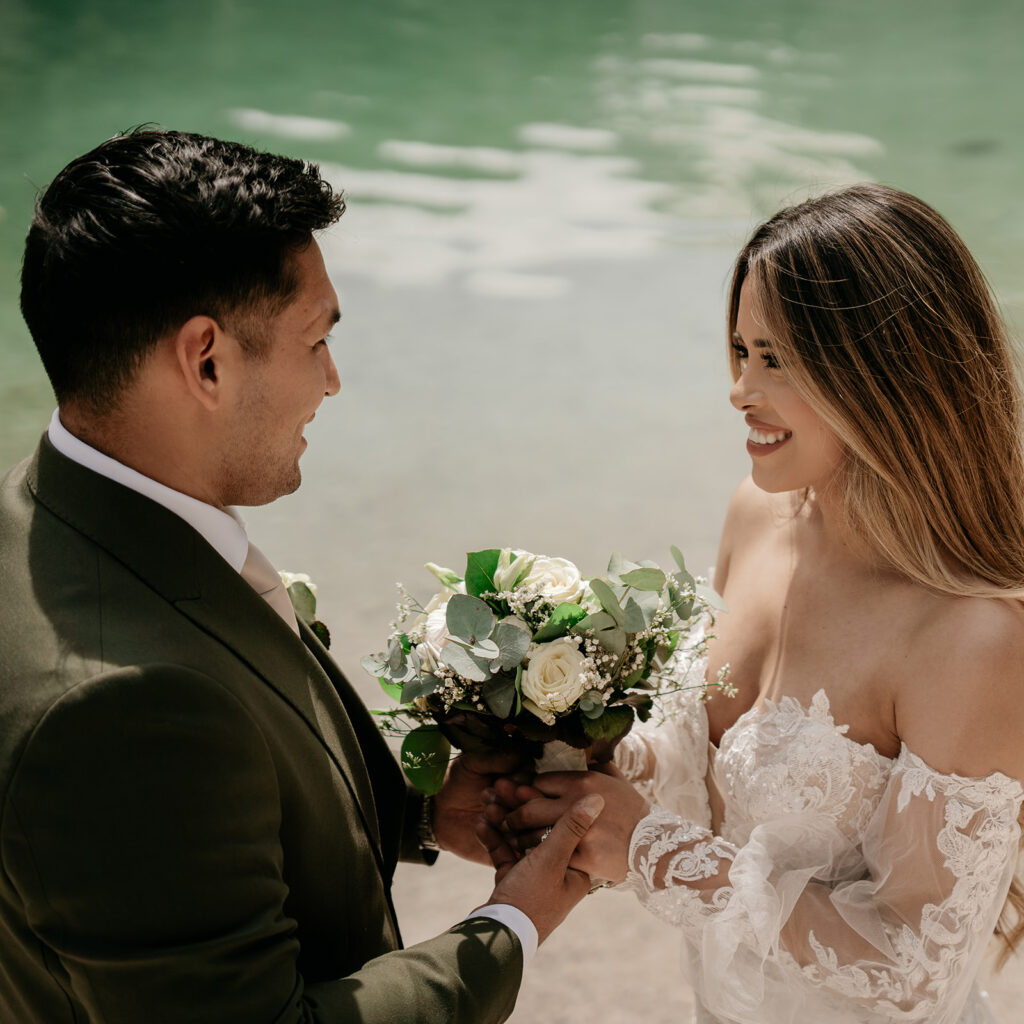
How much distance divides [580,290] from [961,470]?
6.68 meters

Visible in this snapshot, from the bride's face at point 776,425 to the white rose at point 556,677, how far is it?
606 mm

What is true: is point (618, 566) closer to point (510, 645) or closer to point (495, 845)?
point (510, 645)

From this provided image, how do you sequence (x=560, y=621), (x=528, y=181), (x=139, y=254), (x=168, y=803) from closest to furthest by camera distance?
(x=168, y=803), (x=139, y=254), (x=560, y=621), (x=528, y=181)

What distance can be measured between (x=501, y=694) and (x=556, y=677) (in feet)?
0.35

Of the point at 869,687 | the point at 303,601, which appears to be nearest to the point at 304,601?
the point at 303,601

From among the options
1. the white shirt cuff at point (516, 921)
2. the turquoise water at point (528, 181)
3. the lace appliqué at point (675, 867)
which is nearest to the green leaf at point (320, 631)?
the white shirt cuff at point (516, 921)

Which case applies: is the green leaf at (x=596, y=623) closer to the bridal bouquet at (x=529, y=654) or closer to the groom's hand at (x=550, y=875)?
the bridal bouquet at (x=529, y=654)

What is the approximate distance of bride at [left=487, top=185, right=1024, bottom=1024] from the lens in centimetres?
182

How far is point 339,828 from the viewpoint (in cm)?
160

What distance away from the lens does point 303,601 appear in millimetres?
2014

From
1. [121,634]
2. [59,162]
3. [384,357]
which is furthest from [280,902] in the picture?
[59,162]

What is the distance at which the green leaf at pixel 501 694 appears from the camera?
70.9 inches

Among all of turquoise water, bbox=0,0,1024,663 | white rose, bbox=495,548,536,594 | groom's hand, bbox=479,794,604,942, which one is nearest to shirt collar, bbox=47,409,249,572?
white rose, bbox=495,548,536,594

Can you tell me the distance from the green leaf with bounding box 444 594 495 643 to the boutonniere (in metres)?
0.30
